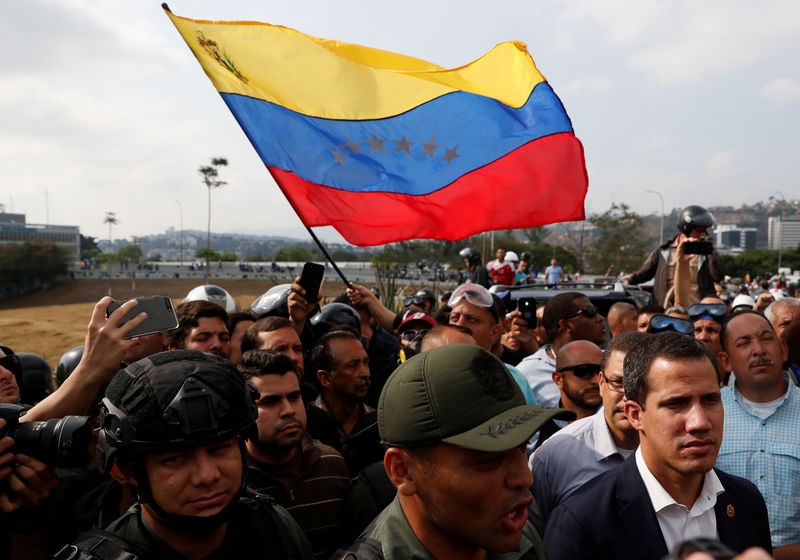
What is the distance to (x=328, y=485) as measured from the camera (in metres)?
2.91

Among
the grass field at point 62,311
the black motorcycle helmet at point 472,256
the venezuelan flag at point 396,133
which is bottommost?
the grass field at point 62,311

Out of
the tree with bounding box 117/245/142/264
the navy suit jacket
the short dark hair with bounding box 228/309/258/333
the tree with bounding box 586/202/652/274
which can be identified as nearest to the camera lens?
the navy suit jacket

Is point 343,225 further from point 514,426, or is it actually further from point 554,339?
point 514,426

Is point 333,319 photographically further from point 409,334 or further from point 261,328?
point 261,328

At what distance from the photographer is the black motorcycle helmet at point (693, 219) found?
5.95 meters

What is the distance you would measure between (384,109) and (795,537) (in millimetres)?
4346

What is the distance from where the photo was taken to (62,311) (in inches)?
1181

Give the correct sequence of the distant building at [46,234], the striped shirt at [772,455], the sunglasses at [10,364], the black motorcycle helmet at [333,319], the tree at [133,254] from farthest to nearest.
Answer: the distant building at [46,234] → the tree at [133,254] → the black motorcycle helmet at [333,319] → the sunglasses at [10,364] → the striped shirt at [772,455]

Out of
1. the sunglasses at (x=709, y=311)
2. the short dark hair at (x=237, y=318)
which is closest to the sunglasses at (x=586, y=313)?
the sunglasses at (x=709, y=311)

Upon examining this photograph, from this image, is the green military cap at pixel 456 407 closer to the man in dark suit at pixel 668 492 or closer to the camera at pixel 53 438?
the man in dark suit at pixel 668 492

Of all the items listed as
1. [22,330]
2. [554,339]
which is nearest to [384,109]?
[554,339]

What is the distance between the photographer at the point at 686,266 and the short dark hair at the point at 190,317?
4.17 metres

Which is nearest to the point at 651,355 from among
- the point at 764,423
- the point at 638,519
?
the point at 638,519

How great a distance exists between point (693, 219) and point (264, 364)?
4.66 meters
